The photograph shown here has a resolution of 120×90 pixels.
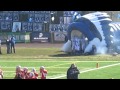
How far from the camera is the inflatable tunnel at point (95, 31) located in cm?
1480

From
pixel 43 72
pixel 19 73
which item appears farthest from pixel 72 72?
pixel 19 73

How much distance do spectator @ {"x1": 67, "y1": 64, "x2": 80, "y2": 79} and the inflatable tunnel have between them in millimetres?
480

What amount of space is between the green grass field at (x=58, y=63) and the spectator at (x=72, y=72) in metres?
0.08

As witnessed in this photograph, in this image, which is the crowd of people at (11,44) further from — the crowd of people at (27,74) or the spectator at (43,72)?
the spectator at (43,72)

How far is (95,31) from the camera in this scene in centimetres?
1504

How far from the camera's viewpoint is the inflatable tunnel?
48.5ft

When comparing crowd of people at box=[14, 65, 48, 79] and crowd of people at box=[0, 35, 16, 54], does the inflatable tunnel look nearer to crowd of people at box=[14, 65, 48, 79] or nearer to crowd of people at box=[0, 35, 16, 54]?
crowd of people at box=[14, 65, 48, 79]

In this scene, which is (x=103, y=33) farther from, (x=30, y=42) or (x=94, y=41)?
(x=30, y=42)

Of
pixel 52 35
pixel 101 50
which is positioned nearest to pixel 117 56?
pixel 101 50

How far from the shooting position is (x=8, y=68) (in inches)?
575

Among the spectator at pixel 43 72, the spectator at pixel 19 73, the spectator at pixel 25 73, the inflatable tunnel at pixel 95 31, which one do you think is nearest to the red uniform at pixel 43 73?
the spectator at pixel 43 72
